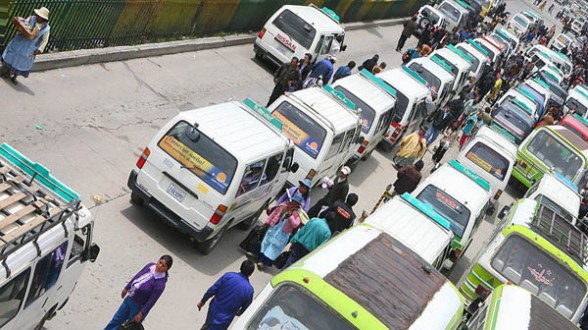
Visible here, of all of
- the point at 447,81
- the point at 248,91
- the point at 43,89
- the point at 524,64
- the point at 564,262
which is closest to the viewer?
the point at 564,262

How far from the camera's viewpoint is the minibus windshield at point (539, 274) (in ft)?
44.1

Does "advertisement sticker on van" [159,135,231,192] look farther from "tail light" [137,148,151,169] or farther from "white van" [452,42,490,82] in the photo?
"white van" [452,42,490,82]

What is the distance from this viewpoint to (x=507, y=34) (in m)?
43.2

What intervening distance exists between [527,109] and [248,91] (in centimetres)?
1116

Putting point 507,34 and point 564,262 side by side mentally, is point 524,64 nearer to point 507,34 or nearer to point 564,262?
point 507,34

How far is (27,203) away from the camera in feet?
24.1

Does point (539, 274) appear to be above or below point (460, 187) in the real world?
above

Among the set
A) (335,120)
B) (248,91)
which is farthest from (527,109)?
(335,120)

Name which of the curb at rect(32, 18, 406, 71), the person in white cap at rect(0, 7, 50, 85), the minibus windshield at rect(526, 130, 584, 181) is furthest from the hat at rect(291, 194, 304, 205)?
the minibus windshield at rect(526, 130, 584, 181)

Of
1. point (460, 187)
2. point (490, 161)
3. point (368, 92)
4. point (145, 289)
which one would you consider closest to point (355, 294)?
point (145, 289)

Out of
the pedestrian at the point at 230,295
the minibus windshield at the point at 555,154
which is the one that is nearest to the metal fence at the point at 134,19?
the pedestrian at the point at 230,295

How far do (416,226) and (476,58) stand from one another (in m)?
20.3

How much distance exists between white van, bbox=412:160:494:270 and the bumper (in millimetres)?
5322

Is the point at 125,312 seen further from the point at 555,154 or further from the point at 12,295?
the point at 555,154
